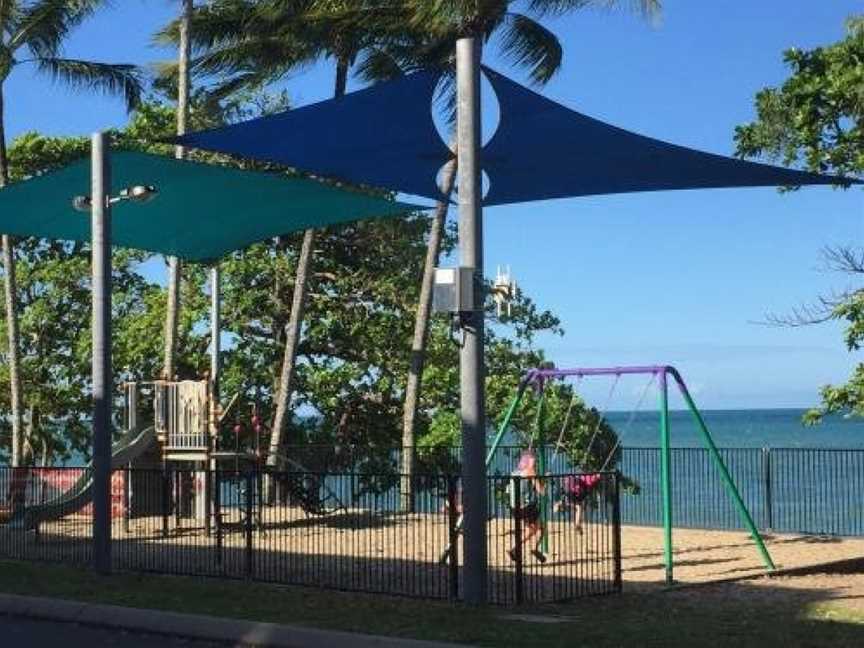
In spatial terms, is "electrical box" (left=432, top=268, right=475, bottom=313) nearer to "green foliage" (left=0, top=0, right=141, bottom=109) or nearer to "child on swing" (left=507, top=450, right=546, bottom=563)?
"child on swing" (left=507, top=450, right=546, bottom=563)

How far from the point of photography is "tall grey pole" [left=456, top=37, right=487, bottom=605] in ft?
42.5

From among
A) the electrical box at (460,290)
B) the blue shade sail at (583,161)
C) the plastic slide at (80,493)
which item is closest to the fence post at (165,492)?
the plastic slide at (80,493)

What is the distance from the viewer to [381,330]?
33.6 m

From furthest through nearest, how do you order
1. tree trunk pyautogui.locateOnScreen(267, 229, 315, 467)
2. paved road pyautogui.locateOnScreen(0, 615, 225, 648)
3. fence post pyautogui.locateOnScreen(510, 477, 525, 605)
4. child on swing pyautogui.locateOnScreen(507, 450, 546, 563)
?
tree trunk pyautogui.locateOnScreen(267, 229, 315, 467), child on swing pyautogui.locateOnScreen(507, 450, 546, 563), fence post pyautogui.locateOnScreen(510, 477, 525, 605), paved road pyautogui.locateOnScreen(0, 615, 225, 648)

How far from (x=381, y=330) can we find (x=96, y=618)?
2133cm

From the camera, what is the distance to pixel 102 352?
16.0 metres

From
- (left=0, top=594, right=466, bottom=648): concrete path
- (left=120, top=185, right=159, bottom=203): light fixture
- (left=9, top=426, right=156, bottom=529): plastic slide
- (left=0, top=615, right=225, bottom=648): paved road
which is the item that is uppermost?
(left=120, top=185, right=159, bottom=203): light fixture

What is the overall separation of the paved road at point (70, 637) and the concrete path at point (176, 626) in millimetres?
26

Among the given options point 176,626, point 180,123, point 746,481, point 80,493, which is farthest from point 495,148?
point 746,481

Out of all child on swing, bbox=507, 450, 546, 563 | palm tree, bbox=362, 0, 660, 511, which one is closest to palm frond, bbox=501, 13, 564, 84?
palm tree, bbox=362, 0, 660, 511

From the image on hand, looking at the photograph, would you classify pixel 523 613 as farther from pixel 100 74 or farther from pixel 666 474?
pixel 100 74

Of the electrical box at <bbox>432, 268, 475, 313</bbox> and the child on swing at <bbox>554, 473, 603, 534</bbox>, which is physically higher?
the electrical box at <bbox>432, 268, 475, 313</bbox>

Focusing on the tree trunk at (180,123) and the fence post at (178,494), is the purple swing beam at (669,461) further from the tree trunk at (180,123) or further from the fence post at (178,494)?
the tree trunk at (180,123)

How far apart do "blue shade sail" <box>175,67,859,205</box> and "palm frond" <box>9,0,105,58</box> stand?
13.9 m
